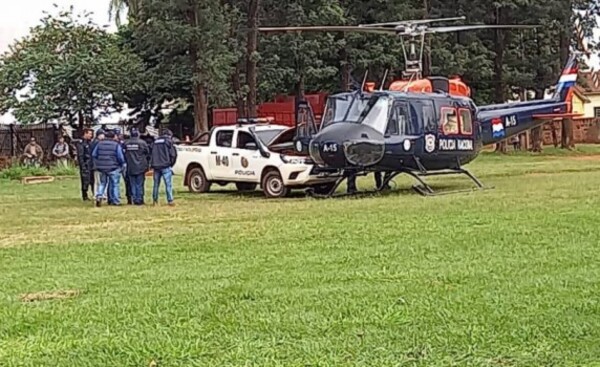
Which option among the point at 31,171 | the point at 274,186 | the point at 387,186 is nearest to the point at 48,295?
the point at 274,186

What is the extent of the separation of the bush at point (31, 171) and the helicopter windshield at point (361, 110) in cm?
1326

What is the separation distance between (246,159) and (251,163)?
17 cm

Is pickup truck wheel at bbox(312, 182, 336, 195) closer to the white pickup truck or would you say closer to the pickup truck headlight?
the white pickup truck

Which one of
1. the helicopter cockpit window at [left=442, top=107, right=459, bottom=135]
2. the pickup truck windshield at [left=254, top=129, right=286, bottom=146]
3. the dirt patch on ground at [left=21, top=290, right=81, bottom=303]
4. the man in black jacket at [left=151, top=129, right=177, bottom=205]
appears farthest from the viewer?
the pickup truck windshield at [left=254, top=129, right=286, bottom=146]

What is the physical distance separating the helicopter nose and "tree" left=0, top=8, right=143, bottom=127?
22.0m

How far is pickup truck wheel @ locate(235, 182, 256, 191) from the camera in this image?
67.5 feet

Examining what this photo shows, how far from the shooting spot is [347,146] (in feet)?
59.8

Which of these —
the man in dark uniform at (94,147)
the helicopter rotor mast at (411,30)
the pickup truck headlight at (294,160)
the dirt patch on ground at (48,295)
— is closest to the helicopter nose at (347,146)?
the pickup truck headlight at (294,160)

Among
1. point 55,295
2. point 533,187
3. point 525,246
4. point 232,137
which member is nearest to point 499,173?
point 533,187

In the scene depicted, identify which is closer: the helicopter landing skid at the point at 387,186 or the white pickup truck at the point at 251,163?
the helicopter landing skid at the point at 387,186

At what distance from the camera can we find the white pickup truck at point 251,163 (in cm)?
1939

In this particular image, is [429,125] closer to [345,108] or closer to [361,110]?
[361,110]

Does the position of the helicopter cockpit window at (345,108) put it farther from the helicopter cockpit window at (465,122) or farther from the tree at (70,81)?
the tree at (70,81)

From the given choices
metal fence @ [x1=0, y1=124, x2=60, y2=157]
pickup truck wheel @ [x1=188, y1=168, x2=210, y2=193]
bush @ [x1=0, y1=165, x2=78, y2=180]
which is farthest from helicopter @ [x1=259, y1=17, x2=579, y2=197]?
metal fence @ [x1=0, y1=124, x2=60, y2=157]
